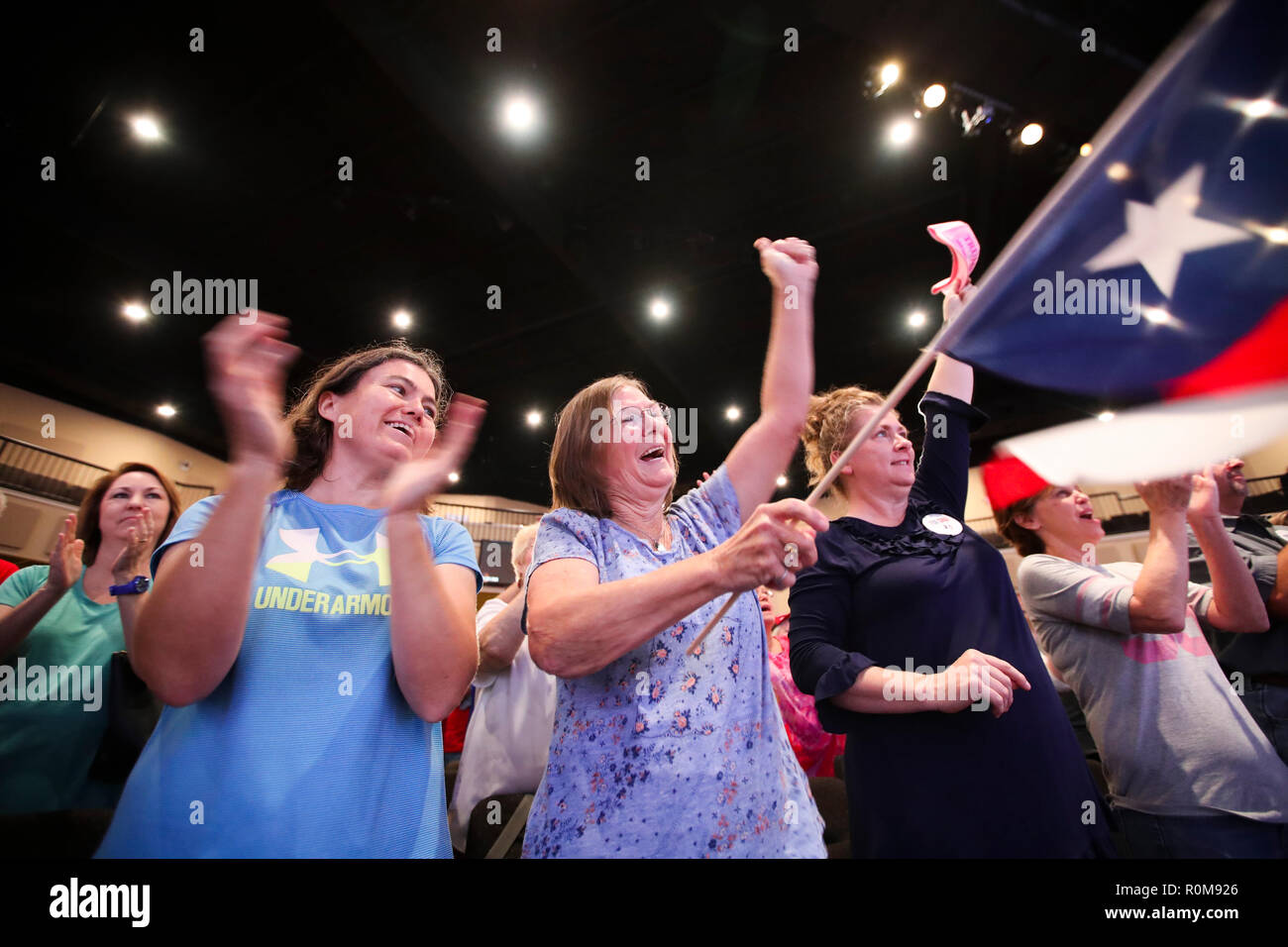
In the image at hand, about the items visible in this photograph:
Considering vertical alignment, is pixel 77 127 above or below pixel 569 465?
above

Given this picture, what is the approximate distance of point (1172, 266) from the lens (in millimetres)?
1173

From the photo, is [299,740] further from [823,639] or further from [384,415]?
[823,639]

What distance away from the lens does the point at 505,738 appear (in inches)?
69.5

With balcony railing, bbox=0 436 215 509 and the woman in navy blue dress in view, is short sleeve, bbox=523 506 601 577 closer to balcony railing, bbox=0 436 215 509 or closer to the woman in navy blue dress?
the woman in navy blue dress

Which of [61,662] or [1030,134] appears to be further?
[1030,134]

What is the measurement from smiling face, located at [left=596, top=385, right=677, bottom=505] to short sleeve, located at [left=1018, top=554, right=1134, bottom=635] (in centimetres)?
119

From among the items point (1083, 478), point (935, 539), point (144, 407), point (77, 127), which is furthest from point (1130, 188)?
point (144, 407)

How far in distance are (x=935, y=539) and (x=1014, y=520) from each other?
748 mm

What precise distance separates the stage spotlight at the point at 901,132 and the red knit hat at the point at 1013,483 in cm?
467

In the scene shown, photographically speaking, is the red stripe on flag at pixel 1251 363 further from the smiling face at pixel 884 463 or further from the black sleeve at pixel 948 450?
the smiling face at pixel 884 463

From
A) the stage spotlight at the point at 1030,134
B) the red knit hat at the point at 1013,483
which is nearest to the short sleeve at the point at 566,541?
the red knit hat at the point at 1013,483

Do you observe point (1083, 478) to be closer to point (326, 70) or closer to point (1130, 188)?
point (1130, 188)

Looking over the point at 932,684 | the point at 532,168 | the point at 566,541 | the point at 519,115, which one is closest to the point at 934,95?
the point at 519,115

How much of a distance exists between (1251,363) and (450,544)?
1.63m
